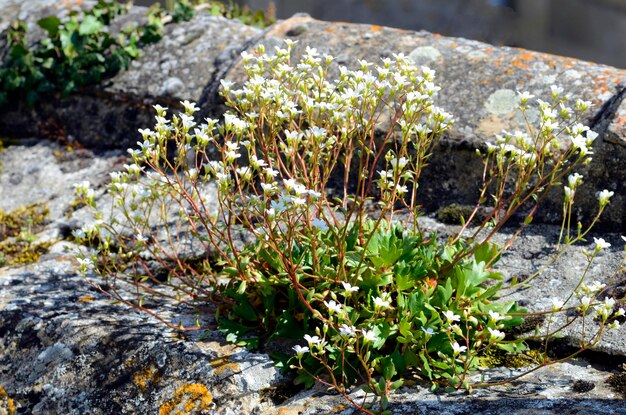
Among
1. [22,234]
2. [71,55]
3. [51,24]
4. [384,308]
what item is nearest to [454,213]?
[384,308]

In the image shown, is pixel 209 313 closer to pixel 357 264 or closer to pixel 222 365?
pixel 222 365

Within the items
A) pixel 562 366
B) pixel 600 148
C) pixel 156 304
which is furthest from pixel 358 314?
pixel 600 148

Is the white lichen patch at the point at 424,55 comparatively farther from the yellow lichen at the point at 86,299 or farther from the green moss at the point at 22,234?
the green moss at the point at 22,234

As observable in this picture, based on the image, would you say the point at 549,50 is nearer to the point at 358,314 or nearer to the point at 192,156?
the point at 192,156

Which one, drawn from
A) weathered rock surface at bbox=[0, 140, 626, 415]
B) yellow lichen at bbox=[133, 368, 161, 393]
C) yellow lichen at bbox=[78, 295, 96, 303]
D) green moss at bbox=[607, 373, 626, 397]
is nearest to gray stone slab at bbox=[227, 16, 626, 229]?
weathered rock surface at bbox=[0, 140, 626, 415]

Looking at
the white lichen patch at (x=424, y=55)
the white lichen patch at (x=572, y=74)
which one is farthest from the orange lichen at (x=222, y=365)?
the white lichen patch at (x=572, y=74)
